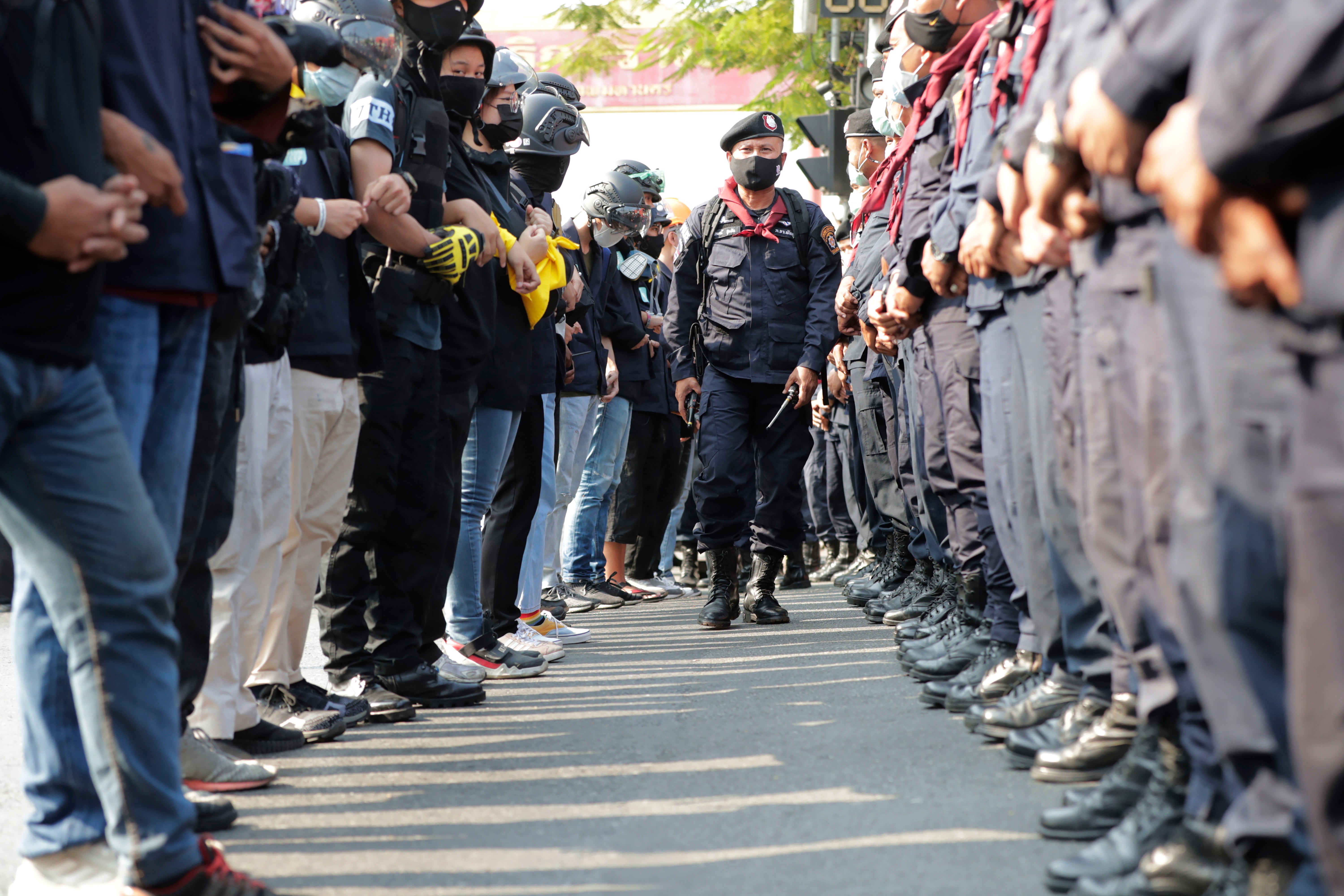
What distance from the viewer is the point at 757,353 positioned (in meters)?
7.14

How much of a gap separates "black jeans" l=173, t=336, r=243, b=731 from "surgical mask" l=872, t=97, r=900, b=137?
4.05 m

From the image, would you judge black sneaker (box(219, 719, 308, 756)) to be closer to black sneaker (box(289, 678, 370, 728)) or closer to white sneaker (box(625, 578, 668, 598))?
black sneaker (box(289, 678, 370, 728))

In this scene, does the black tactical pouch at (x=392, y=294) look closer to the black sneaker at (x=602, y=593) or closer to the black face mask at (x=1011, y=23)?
the black face mask at (x=1011, y=23)

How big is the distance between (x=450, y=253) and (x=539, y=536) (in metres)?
2.24

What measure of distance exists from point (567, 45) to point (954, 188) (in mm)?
13239

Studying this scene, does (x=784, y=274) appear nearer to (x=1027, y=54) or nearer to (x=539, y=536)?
(x=539, y=536)

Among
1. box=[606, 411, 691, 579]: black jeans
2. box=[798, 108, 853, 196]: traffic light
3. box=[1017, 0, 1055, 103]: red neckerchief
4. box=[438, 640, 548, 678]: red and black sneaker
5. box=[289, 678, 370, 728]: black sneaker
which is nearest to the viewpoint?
box=[1017, 0, 1055, 103]: red neckerchief

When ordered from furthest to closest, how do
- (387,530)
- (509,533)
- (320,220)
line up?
(509,533) → (387,530) → (320,220)

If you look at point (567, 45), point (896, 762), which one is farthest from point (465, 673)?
point (567, 45)

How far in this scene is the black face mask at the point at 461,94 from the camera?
496 cm

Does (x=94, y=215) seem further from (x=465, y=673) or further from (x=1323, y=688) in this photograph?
(x=465, y=673)

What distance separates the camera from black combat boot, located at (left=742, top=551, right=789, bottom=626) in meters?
7.17

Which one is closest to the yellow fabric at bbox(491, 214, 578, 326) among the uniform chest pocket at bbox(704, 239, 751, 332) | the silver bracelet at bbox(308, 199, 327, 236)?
the silver bracelet at bbox(308, 199, 327, 236)

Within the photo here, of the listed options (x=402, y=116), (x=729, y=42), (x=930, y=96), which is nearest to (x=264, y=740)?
(x=402, y=116)
